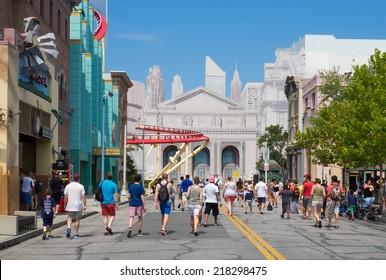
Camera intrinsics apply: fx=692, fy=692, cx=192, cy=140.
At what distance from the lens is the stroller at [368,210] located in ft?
92.2

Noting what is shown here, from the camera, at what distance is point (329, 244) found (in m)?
16.5

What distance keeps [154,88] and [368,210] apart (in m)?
166

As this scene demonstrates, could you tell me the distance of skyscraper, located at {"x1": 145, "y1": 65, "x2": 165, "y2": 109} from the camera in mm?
190375

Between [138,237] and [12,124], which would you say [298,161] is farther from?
[138,237]

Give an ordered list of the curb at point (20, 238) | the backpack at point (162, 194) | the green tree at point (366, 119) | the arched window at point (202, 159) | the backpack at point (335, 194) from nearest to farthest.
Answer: the curb at point (20, 238), the backpack at point (162, 194), the backpack at point (335, 194), the green tree at point (366, 119), the arched window at point (202, 159)

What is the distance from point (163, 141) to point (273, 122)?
6093 cm

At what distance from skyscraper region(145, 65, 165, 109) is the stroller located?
161 meters

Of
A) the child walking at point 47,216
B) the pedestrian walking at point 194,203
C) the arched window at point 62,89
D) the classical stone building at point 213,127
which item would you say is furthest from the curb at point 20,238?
the classical stone building at point 213,127

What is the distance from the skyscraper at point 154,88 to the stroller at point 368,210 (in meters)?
161

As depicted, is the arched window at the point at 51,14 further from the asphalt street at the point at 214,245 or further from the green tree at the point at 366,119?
the asphalt street at the point at 214,245

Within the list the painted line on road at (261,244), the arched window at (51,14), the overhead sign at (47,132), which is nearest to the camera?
the painted line on road at (261,244)

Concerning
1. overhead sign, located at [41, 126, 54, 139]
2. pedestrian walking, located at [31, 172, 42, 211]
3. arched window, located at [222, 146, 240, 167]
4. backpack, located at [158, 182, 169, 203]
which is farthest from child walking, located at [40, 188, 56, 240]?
arched window, located at [222, 146, 240, 167]

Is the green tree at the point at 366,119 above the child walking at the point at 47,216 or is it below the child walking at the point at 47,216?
above

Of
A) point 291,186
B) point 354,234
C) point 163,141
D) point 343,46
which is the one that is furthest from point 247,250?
point 343,46
